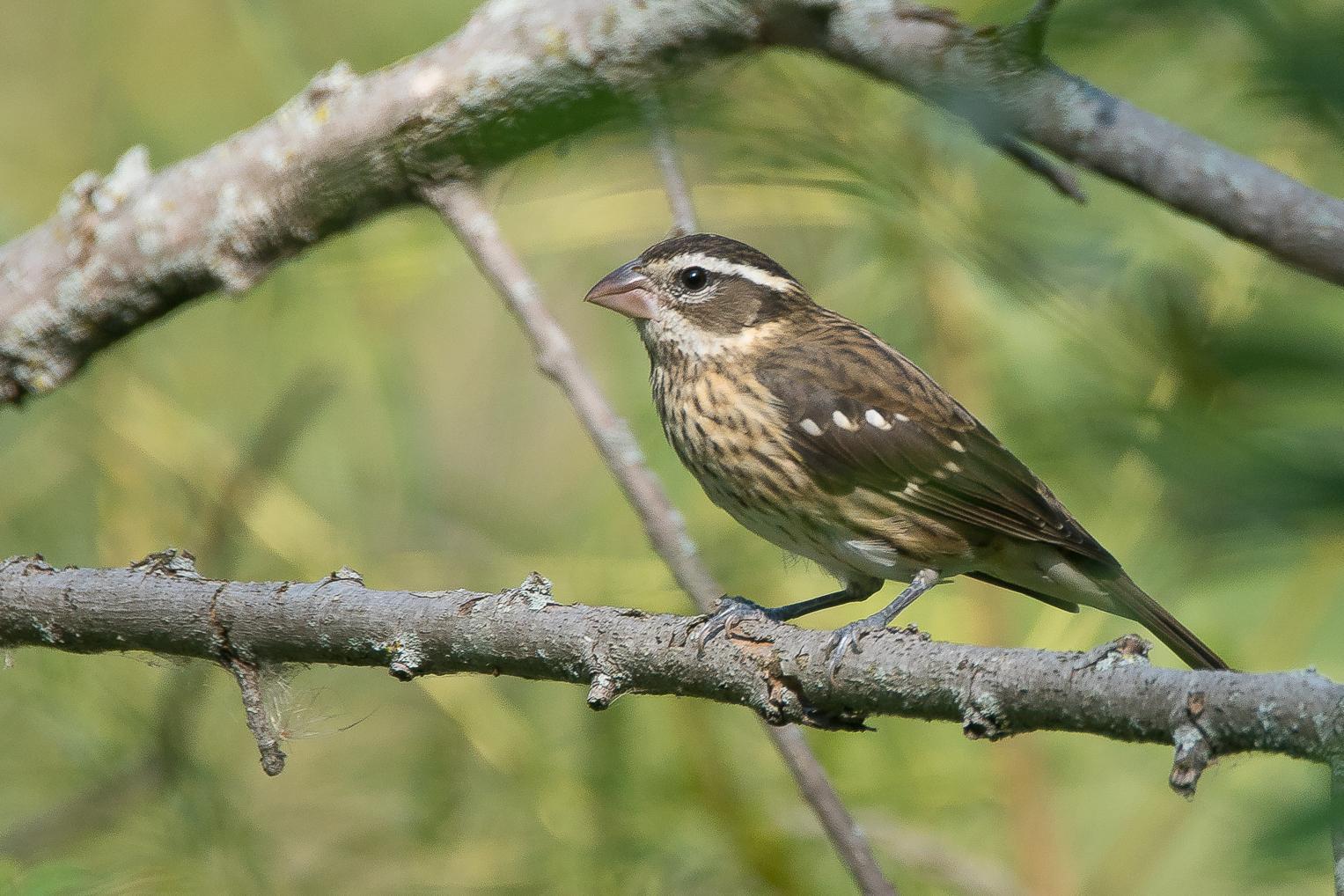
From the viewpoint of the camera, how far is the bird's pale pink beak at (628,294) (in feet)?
12.9

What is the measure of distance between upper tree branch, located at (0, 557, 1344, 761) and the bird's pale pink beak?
66.5 inches

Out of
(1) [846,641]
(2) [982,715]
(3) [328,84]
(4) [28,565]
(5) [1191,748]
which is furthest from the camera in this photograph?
(3) [328,84]

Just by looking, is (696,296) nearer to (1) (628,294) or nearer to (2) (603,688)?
(1) (628,294)

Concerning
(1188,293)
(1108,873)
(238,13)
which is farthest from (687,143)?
(238,13)

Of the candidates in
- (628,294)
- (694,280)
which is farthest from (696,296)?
(628,294)

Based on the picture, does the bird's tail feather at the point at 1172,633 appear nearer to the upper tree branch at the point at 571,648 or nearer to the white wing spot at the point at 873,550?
the white wing spot at the point at 873,550

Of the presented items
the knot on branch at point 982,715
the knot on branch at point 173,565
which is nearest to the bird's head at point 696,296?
the knot on branch at point 173,565

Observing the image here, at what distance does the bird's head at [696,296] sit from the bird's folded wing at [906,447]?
0.21m

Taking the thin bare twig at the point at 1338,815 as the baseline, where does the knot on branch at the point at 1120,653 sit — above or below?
below

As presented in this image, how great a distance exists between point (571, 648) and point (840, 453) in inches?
55.4

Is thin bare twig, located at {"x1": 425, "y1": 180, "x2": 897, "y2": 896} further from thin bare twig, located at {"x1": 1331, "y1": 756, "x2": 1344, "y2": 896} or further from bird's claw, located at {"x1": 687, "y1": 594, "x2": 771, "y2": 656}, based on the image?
thin bare twig, located at {"x1": 1331, "y1": 756, "x2": 1344, "y2": 896}

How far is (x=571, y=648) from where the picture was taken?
7.55 feet

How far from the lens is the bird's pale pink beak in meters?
3.94

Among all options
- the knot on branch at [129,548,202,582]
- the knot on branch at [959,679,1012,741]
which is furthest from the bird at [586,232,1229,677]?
the knot on branch at [129,548,202,582]
